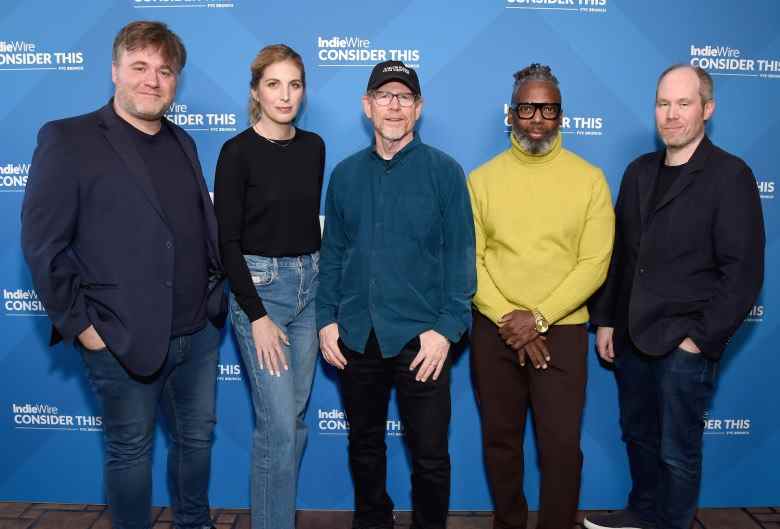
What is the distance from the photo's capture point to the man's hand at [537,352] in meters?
2.24

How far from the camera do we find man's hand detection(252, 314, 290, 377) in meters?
2.15

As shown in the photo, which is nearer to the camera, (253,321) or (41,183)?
(41,183)

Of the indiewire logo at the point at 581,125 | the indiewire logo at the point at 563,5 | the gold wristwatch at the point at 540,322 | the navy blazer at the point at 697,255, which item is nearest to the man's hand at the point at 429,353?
the gold wristwatch at the point at 540,322

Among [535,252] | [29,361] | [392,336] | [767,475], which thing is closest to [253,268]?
[392,336]

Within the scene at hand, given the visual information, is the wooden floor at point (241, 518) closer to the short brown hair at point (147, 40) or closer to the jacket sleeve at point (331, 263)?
the jacket sleeve at point (331, 263)

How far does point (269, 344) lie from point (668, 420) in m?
1.55

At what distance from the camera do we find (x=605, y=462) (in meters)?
2.94

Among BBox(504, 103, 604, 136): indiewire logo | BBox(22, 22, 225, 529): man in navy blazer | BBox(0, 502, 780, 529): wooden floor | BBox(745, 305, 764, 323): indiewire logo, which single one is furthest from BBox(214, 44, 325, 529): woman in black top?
BBox(745, 305, 764, 323): indiewire logo

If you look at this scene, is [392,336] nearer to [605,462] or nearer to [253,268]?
[253,268]

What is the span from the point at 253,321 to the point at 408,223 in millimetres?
671

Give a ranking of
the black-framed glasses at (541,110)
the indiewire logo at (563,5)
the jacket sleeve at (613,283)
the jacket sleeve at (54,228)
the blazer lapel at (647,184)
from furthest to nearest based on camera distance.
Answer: the indiewire logo at (563,5) < the jacket sleeve at (613,283) < the blazer lapel at (647,184) < the black-framed glasses at (541,110) < the jacket sleeve at (54,228)

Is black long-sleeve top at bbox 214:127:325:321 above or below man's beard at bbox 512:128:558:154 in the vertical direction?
below

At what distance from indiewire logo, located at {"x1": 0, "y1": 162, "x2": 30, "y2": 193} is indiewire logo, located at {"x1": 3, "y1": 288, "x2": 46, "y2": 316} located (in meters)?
0.50

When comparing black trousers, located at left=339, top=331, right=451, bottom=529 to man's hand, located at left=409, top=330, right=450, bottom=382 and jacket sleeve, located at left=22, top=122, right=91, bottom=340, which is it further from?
jacket sleeve, located at left=22, top=122, right=91, bottom=340
